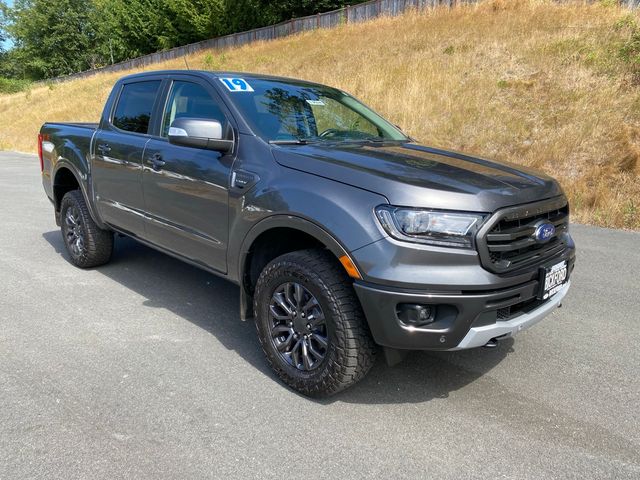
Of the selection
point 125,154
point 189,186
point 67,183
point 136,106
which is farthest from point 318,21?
point 189,186

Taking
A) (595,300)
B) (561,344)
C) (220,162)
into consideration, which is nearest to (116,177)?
(220,162)

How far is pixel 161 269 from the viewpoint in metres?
5.07

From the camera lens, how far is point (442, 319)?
241 centimetres

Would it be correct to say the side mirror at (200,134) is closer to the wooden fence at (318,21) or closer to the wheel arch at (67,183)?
the wheel arch at (67,183)

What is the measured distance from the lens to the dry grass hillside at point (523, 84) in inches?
338

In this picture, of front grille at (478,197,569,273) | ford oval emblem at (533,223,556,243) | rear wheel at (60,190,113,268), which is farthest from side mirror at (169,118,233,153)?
rear wheel at (60,190,113,268)

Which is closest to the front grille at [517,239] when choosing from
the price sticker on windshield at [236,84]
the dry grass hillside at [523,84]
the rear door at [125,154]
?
the price sticker on windshield at [236,84]

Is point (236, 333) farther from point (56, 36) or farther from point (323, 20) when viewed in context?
point (56, 36)

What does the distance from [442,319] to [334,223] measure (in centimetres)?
71

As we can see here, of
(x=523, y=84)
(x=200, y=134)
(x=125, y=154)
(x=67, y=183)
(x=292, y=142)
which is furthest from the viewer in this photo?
(x=523, y=84)

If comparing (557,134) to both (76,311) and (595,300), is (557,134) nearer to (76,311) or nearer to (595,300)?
(595,300)

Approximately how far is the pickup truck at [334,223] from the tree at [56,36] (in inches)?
2791

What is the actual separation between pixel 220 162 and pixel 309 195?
848 mm

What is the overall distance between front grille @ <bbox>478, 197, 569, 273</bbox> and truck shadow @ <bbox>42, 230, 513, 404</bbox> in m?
0.88
